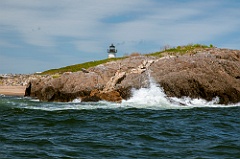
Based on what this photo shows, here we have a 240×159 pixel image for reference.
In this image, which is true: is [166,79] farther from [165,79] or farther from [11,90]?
[11,90]

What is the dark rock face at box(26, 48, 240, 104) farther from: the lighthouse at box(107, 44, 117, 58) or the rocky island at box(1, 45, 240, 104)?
the lighthouse at box(107, 44, 117, 58)

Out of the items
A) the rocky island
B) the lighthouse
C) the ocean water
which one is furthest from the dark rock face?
the lighthouse

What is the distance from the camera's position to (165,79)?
2422cm

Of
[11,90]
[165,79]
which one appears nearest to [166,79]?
[165,79]

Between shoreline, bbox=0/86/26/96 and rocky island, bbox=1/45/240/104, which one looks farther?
shoreline, bbox=0/86/26/96

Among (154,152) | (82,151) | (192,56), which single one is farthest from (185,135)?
(192,56)

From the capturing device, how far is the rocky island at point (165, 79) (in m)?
24.1

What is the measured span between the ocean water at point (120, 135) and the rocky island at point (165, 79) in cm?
593

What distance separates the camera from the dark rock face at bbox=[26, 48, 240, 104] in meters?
24.1

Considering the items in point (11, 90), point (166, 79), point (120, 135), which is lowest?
point (120, 135)

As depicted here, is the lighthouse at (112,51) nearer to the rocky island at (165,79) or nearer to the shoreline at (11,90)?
the shoreline at (11,90)

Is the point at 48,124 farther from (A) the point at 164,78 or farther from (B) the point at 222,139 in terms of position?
(A) the point at 164,78

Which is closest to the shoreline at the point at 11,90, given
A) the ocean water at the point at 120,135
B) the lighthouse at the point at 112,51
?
the lighthouse at the point at 112,51

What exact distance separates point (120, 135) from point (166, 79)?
12.7m
